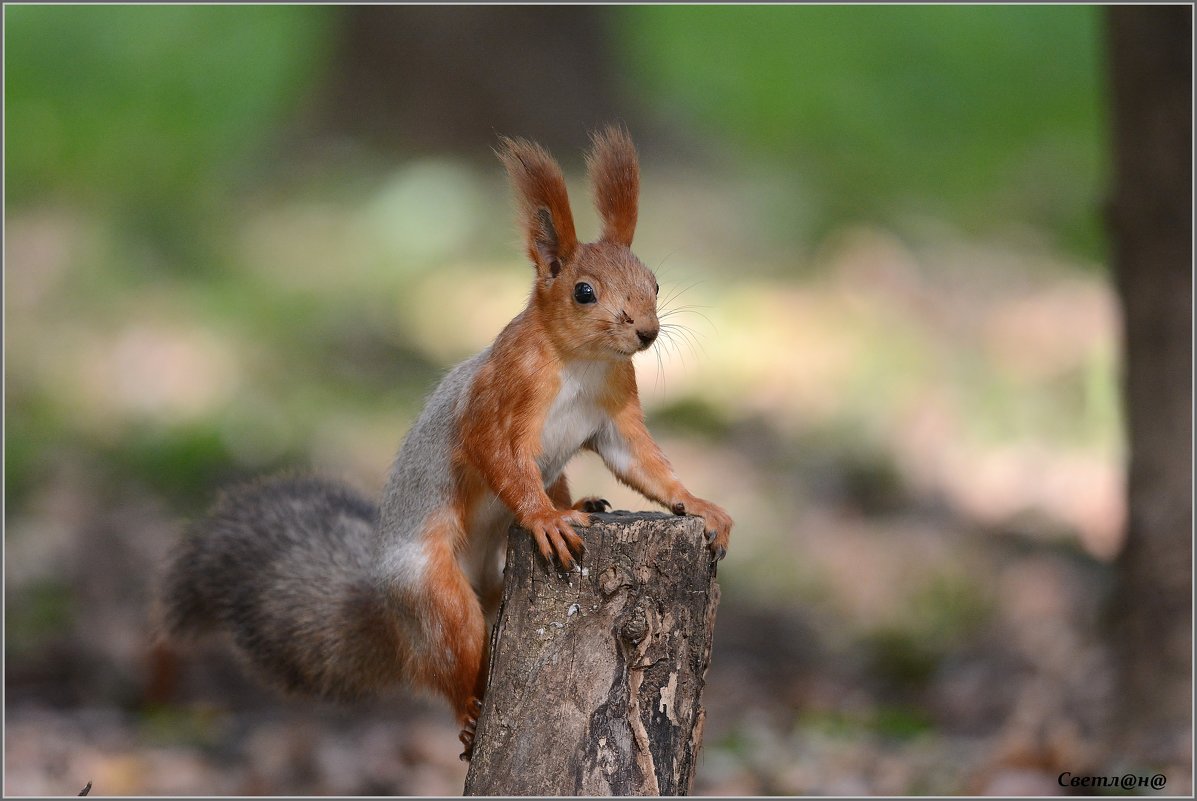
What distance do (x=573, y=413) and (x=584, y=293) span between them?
295 millimetres

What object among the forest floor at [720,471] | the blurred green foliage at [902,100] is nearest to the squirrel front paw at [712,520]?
the forest floor at [720,471]

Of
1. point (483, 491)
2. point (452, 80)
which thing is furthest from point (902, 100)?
point (483, 491)

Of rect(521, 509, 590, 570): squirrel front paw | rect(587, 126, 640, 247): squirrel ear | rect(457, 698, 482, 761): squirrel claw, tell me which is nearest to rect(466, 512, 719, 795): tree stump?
rect(521, 509, 590, 570): squirrel front paw

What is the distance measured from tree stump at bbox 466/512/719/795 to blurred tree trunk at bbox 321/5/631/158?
6073 millimetres

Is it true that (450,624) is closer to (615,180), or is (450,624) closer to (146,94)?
(615,180)

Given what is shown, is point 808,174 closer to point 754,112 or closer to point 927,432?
point 754,112

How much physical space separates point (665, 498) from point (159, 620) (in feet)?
4.99

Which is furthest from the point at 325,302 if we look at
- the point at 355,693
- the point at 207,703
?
the point at 355,693

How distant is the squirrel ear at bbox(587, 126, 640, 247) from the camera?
247 centimetres

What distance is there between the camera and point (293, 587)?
2.98 metres

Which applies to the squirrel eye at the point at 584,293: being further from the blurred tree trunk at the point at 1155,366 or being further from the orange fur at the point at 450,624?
the blurred tree trunk at the point at 1155,366

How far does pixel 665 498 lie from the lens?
2.57 meters

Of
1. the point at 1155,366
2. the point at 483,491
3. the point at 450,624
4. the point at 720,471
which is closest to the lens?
the point at 450,624

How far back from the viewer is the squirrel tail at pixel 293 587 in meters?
2.92
